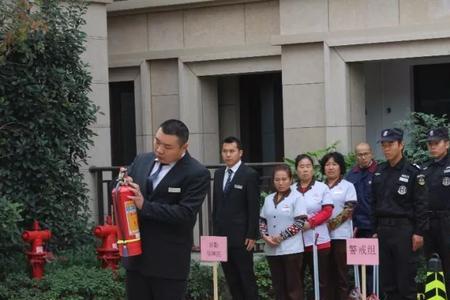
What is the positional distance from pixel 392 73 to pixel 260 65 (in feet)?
6.86

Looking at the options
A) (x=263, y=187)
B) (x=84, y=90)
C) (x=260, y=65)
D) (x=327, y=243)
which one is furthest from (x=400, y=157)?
(x=260, y=65)

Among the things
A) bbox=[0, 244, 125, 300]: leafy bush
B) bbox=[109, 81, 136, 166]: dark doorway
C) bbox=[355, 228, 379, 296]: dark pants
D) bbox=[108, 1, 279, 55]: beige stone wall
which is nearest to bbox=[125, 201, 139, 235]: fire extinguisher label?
bbox=[0, 244, 125, 300]: leafy bush

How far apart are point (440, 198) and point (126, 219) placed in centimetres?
473

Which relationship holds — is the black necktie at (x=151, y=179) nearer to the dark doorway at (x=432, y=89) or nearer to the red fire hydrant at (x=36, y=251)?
the red fire hydrant at (x=36, y=251)

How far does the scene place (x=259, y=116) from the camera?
16672 mm

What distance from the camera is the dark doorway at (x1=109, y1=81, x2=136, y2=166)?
663 inches

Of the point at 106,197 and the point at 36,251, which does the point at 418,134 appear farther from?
the point at 36,251

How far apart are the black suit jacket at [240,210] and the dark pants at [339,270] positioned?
1.01 m

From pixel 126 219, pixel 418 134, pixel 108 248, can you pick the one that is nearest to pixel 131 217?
pixel 126 219

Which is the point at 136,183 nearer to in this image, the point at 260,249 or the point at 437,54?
the point at 260,249

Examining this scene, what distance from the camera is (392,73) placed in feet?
50.5

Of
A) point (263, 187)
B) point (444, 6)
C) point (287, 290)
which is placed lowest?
point (287, 290)

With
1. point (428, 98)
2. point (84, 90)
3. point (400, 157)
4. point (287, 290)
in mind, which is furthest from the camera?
point (428, 98)

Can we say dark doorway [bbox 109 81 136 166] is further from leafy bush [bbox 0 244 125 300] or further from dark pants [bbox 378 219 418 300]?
dark pants [bbox 378 219 418 300]
